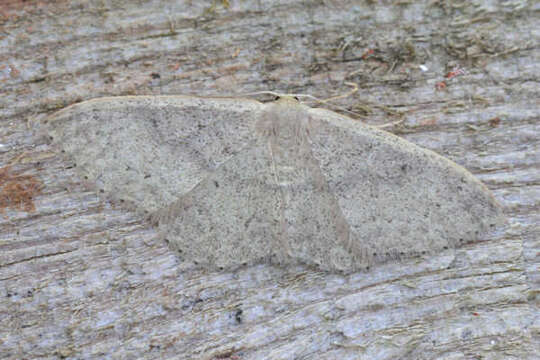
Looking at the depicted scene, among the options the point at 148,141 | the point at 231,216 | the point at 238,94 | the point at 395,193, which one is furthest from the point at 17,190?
the point at 395,193

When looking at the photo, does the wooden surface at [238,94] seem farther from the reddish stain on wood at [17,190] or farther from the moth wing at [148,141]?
the moth wing at [148,141]

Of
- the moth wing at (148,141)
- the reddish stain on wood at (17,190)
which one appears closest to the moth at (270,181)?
the moth wing at (148,141)

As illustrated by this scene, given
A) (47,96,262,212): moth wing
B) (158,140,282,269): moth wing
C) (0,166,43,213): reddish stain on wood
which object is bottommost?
(158,140,282,269): moth wing

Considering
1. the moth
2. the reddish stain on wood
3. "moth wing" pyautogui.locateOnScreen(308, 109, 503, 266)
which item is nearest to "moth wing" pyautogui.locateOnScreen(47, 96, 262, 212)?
the moth

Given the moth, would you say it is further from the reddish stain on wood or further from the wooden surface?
the reddish stain on wood

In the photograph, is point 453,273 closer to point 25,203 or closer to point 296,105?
point 296,105

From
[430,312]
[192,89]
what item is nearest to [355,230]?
[430,312]
